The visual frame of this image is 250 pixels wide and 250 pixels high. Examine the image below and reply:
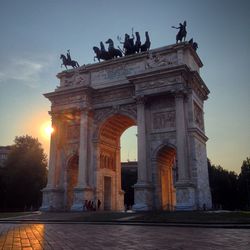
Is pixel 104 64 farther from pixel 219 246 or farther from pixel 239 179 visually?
pixel 239 179

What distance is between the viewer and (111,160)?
33.3 m

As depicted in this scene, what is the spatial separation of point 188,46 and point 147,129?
8488 millimetres

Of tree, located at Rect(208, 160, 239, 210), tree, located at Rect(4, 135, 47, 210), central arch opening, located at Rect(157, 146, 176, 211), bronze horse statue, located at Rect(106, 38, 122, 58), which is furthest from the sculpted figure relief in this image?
tree, located at Rect(208, 160, 239, 210)

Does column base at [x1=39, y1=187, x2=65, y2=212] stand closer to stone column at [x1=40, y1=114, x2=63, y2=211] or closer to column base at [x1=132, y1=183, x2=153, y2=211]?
stone column at [x1=40, y1=114, x2=63, y2=211]

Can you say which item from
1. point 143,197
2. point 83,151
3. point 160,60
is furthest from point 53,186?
point 160,60

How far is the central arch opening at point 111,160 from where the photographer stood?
31250 millimetres

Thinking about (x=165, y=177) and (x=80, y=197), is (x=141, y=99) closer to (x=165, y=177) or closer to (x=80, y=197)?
(x=165, y=177)

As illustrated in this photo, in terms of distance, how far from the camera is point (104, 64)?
106ft

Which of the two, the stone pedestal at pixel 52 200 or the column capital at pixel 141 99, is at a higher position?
the column capital at pixel 141 99

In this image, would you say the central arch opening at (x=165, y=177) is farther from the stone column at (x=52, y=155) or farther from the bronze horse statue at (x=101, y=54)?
the bronze horse statue at (x=101, y=54)

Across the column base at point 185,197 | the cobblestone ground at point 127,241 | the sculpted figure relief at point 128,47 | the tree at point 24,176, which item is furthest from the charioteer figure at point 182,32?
the tree at point 24,176

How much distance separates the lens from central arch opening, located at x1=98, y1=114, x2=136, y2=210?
3125 cm

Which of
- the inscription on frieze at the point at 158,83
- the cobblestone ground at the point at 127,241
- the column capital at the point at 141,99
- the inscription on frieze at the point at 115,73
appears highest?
the inscription on frieze at the point at 115,73

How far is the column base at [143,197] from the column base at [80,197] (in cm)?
501
